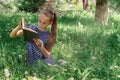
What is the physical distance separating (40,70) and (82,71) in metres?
0.57

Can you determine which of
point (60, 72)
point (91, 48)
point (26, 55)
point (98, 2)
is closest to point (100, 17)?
point (98, 2)

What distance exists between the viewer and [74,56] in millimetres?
6453

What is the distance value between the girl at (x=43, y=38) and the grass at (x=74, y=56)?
0.18 meters

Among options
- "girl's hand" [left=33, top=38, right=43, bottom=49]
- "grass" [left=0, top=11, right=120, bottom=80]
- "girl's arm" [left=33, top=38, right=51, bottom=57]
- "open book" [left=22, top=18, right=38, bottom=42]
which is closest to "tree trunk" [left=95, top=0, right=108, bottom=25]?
"grass" [left=0, top=11, right=120, bottom=80]

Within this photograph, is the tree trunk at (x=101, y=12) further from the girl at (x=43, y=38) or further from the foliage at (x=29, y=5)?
the foliage at (x=29, y=5)

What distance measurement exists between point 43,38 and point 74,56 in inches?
28.6

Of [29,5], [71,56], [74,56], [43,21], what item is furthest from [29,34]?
[29,5]

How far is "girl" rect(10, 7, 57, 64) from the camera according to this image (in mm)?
5717

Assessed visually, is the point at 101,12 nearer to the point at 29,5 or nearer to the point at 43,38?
the point at 43,38

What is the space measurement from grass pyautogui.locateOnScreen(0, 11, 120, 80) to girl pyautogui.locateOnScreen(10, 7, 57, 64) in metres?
0.18

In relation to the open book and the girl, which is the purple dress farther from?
the open book

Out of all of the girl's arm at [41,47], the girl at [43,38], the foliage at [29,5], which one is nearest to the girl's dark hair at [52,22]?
the girl at [43,38]

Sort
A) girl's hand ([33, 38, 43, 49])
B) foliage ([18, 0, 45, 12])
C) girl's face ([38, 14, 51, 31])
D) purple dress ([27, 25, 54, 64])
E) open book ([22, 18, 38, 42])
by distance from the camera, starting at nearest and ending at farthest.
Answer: open book ([22, 18, 38, 42])
girl's hand ([33, 38, 43, 49])
girl's face ([38, 14, 51, 31])
purple dress ([27, 25, 54, 64])
foliage ([18, 0, 45, 12])

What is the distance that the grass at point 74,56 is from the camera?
17.5 ft
